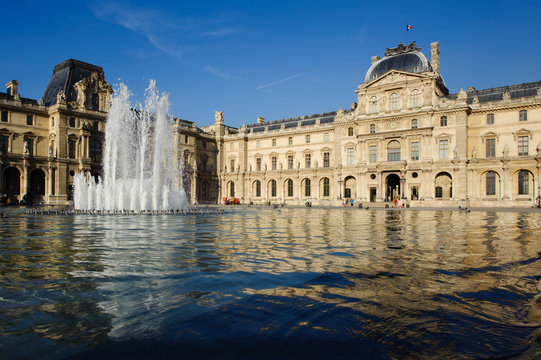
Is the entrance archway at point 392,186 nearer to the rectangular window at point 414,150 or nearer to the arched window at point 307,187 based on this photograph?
the rectangular window at point 414,150

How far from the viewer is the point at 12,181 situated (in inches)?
1954

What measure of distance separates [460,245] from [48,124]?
56288 mm

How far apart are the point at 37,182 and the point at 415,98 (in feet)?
171

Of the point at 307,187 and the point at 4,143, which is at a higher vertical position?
the point at 4,143

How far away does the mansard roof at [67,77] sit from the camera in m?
55.3

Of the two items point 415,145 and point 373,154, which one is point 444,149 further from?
point 373,154

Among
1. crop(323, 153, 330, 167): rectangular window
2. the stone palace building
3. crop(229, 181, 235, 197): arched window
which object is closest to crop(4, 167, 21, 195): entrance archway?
the stone palace building

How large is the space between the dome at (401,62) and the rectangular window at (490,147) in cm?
1261

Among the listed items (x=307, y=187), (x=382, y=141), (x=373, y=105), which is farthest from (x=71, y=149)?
(x=382, y=141)

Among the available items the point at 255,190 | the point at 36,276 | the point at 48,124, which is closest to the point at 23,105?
the point at 48,124

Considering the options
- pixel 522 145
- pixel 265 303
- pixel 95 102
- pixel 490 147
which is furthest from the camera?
pixel 95 102

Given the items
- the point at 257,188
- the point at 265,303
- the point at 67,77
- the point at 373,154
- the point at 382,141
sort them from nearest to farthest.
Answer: the point at 265,303
the point at 382,141
the point at 67,77
the point at 373,154
the point at 257,188

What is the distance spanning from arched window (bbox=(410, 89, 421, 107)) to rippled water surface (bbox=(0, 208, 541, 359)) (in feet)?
154

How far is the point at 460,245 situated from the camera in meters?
11.4
